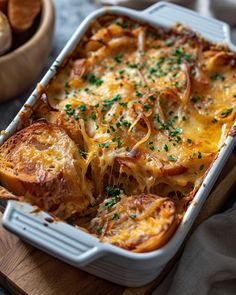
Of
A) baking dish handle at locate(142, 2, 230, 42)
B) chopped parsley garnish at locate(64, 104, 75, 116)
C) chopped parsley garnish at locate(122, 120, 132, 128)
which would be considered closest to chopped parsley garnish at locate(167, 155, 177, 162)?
chopped parsley garnish at locate(122, 120, 132, 128)

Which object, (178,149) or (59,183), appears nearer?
(59,183)

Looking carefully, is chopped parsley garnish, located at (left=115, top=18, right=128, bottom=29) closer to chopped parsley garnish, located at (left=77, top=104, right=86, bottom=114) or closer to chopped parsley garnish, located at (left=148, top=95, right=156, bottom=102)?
chopped parsley garnish, located at (left=148, top=95, right=156, bottom=102)

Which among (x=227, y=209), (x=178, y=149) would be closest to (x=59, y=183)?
(x=178, y=149)

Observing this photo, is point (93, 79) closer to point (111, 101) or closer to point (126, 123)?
point (111, 101)

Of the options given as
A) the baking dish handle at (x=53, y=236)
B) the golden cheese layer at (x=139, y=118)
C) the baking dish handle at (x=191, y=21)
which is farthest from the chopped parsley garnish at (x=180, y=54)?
the baking dish handle at (x=53, y=236)

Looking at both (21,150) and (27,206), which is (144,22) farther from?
(27,206)

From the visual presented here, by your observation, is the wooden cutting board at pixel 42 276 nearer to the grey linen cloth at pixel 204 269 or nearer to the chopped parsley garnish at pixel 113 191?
the grey linen cloth at pixel 204 269

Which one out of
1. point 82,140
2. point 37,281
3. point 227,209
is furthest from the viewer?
point 227,209
